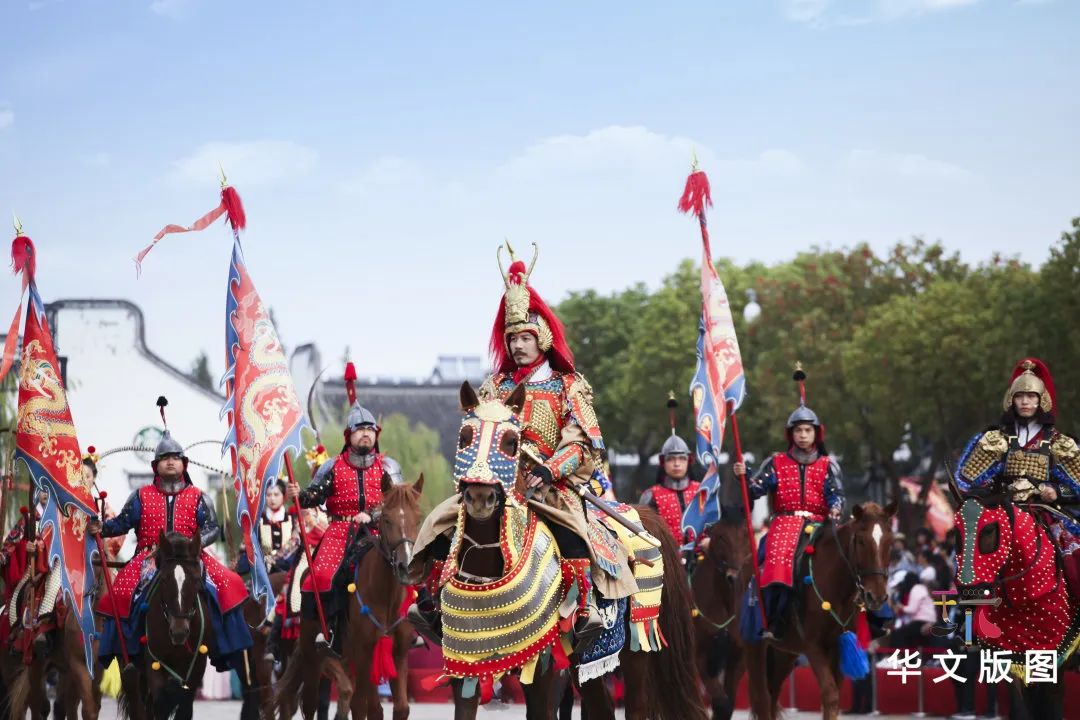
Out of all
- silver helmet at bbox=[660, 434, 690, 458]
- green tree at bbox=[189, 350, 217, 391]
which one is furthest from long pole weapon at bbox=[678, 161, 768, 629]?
green tree at bbox=[189, 350, 217, 391]

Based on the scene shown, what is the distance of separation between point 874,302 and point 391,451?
14.7 metres

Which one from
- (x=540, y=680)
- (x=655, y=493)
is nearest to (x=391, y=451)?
(x=655, y=493)

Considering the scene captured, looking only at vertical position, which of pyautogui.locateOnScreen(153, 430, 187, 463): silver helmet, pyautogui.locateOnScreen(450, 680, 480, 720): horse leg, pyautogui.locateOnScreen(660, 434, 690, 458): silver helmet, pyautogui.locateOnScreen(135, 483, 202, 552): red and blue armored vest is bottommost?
pyautogui.locateOnScreen(450, 680, 480, 720): horse leg

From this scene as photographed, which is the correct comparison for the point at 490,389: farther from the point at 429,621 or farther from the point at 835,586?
the point at 835,586

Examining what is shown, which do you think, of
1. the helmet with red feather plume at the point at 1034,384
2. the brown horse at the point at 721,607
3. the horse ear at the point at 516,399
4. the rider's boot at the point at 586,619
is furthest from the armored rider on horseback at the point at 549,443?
the brown horse at the point at 721,607

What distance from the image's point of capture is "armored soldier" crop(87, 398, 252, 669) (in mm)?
14875

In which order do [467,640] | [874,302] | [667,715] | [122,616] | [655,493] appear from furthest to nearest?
[874,302]
[655,493]
[122,616]
[667,715]
[467,640]

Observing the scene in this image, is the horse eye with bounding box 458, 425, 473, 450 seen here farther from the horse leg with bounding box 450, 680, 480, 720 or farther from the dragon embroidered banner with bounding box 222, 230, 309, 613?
the dragon embroidered banner with bounding box 222, 230, 309, 613

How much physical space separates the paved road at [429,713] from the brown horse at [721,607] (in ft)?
8.97

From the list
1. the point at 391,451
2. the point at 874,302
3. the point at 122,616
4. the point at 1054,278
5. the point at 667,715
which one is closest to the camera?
the point at 667,715

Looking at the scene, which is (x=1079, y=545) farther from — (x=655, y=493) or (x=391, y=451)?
(x=391, y=451)

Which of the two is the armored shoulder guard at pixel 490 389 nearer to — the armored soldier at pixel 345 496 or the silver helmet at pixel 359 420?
the armored soldier at pixel 345 496

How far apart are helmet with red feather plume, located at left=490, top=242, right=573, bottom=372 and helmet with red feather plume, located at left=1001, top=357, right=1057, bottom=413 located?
3966mm

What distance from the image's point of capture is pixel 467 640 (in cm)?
1009
